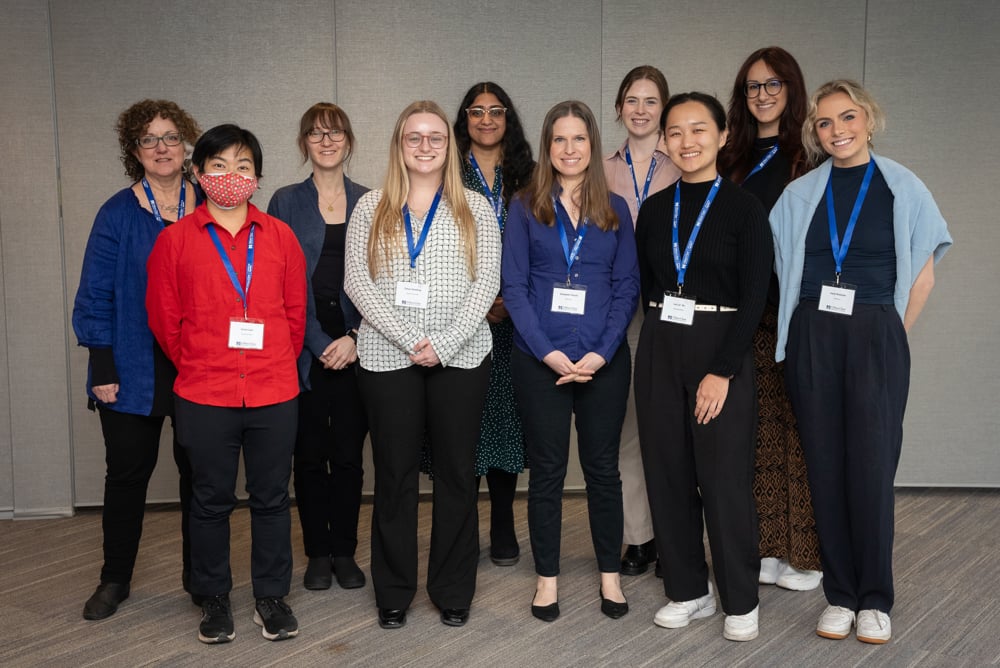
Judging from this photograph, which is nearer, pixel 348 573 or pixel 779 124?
pixel 779 124

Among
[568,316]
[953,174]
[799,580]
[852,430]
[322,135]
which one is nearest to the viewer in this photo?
[852,430]

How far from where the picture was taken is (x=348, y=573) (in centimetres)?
336

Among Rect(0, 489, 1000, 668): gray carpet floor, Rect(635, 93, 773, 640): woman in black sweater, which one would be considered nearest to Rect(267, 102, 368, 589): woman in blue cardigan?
Rect(0, 489, 1000, 668): gray carpet floor

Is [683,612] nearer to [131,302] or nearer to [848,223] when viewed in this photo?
[848,223]

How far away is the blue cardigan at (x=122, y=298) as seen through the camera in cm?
295

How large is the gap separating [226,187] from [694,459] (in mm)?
1736

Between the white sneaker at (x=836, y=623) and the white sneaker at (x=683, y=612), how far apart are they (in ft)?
1.19

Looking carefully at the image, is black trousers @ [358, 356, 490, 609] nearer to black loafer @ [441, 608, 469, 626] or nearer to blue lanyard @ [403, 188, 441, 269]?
black loafer @ [441, 608, 469, 626]

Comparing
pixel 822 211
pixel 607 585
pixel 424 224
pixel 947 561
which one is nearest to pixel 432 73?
pixel 424 224

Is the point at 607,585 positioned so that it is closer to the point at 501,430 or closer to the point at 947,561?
the point at 501,430

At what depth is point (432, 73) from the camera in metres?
4.48

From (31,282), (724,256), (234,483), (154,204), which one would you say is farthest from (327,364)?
(31,282)

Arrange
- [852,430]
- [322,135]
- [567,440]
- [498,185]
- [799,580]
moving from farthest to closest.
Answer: [498,185]
[799,580]
[322,135]
[567,440]
[852,430]

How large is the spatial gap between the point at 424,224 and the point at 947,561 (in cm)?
259
